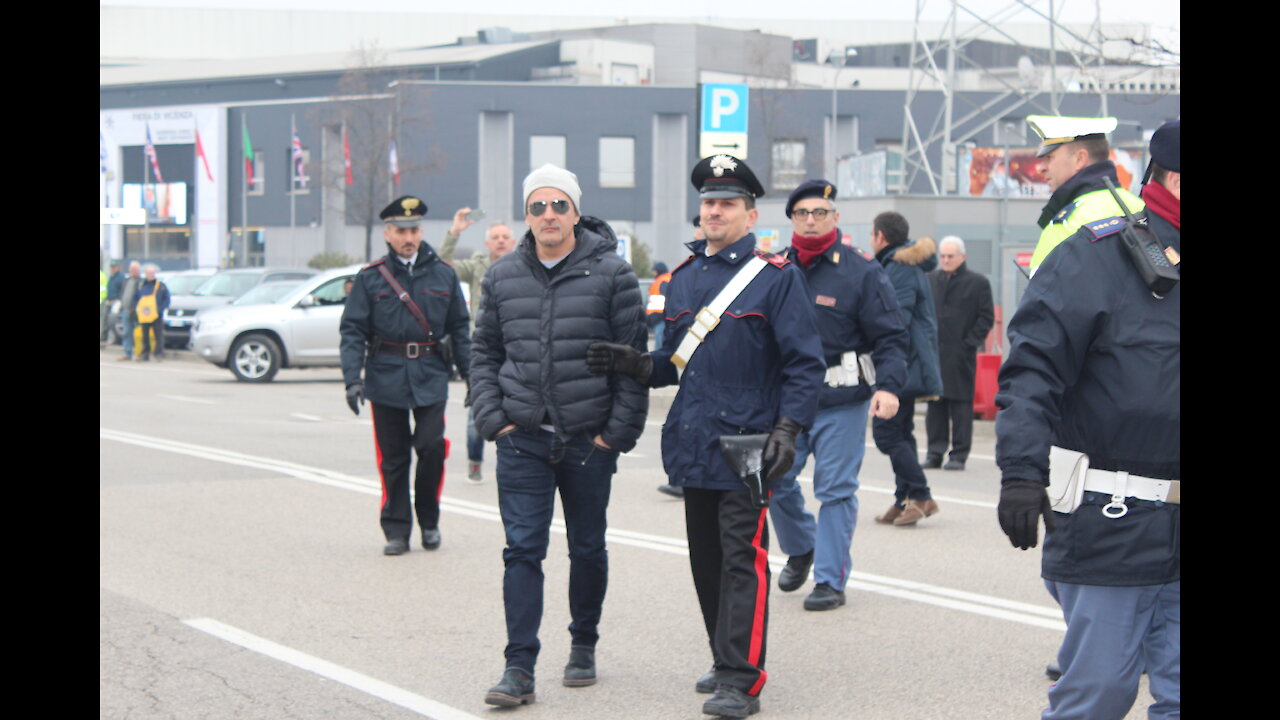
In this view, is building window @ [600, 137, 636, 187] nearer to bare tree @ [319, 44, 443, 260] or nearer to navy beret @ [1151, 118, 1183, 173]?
bare tree @ [319, 44, 443, 260]

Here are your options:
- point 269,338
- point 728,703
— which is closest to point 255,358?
point 269,338

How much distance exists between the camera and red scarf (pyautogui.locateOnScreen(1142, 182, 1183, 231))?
154 inches

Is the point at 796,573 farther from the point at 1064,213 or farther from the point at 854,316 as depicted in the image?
the point at 1064,213

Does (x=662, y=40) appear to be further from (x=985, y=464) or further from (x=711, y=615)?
(x=711, y=615)

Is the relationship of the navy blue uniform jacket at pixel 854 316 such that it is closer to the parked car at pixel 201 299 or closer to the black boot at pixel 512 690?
the black boot at pixel 512 690

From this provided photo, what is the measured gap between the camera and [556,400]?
5.77 meters

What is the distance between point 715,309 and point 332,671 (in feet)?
6.87

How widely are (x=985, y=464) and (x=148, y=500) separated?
21.9 feet

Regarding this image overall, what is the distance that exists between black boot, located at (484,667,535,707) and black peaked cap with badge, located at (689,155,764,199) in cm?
184

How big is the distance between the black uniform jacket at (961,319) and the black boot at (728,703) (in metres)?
7.93

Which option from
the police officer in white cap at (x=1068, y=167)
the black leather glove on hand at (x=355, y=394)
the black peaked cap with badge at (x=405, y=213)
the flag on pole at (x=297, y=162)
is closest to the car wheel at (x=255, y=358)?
the black peaked cap with badge at (x=405, y=213)

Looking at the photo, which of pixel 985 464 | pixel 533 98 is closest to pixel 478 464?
pixel 985 464

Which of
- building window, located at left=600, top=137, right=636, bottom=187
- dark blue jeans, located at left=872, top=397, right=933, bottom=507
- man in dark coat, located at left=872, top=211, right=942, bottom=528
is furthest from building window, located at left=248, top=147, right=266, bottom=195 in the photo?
dark blue jeans, located at left=872, top=397, right=933, bottom=507

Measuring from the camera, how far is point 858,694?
225 inches
